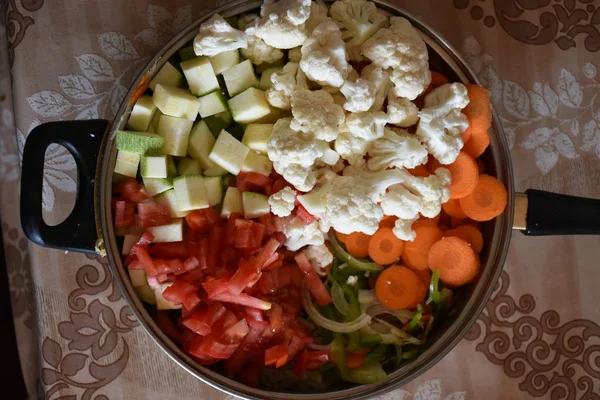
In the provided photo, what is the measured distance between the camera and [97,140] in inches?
46.8

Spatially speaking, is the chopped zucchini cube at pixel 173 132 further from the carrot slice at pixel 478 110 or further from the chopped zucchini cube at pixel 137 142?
the carrot slice at pixel 478 110

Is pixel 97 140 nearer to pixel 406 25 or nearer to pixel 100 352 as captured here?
pixel 100 352

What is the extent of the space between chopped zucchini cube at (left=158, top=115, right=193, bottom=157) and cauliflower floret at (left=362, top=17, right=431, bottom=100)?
44 centimetres

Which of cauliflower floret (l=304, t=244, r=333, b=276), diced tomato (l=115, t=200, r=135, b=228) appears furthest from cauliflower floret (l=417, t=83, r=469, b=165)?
diced tomato (l=115, t=200, r=135, b=228)

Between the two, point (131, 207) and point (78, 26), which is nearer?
point (131, 207)

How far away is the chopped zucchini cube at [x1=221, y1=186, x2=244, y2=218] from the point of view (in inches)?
48.5

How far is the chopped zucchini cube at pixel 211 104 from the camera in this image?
1.24m

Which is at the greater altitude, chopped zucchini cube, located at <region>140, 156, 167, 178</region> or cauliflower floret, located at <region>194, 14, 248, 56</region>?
cauliflower floret, located at <region>194, 14, 248, 56</region>

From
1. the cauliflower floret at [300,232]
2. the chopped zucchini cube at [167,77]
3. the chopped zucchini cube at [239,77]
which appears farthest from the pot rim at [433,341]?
the cauliflower floret at [300,232]

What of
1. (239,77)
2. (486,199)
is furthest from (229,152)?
(486,199)

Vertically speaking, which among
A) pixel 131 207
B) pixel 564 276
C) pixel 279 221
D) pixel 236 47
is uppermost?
pixel 236 47

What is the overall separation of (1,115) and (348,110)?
93 cm

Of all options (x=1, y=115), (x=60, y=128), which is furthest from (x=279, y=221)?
(x=1, y=115)

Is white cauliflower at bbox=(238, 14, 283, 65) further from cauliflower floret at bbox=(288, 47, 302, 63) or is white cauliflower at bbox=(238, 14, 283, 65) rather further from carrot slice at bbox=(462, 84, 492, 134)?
carrot slice at bbox=(462, 84, 492, 134)
